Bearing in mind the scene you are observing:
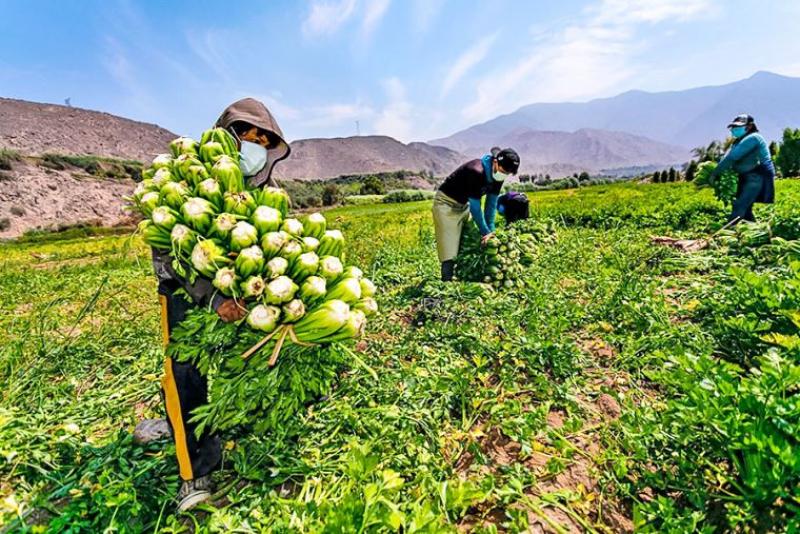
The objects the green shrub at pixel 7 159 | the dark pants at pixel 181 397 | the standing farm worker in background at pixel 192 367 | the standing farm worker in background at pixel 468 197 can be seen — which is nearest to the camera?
the standing farm worker in background at pixel 192 367

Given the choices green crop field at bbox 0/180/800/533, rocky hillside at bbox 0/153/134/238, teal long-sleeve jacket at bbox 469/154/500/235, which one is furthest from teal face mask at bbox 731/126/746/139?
rocky hillside at bbox 0/153/134/238

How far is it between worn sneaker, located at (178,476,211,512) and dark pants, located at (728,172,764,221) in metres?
8.89

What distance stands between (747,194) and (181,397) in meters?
8.99

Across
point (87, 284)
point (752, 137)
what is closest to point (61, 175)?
point (87, 284)

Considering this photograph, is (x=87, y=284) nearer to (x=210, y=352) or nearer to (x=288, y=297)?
(x=210, y=352)

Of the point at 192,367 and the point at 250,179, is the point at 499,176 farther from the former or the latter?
the point at 192,367

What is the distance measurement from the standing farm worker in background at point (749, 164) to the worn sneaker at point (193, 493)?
8803mm

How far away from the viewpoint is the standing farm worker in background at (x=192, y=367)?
6.70 ft

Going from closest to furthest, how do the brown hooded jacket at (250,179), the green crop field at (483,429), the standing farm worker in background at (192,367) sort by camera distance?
the green crop field at (483,429), the brown hooded jacket at (250,179), the standing farm worker in background at (192,367)

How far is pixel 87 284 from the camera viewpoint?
9.06 m

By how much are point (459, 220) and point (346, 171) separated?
127 meters

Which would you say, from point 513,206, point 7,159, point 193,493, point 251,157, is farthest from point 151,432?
point 7,159

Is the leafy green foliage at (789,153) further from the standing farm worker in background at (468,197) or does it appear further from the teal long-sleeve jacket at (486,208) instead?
→ the standing farm worker in background at (468,197)

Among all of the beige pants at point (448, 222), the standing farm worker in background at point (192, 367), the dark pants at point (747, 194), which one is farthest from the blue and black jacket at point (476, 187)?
the dark pants at point (747, 194)
